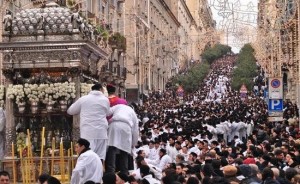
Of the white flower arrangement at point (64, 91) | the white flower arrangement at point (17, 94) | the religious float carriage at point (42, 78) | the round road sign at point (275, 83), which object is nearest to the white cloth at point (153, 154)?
the religious float carriage at point (42, 78)

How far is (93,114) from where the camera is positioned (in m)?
13.8

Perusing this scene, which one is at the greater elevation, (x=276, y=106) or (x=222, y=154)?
(x=276, y=106)

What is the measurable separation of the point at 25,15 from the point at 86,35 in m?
1.35

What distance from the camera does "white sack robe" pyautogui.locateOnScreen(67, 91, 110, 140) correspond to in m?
13.8

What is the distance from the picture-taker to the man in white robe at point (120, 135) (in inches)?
572

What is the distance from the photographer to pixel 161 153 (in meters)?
20.5

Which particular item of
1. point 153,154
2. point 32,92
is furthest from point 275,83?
point 32,92

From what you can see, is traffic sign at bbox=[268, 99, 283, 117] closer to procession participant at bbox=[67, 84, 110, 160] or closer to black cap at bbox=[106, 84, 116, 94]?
black cap at bbox=[106, 84, 116, 94]

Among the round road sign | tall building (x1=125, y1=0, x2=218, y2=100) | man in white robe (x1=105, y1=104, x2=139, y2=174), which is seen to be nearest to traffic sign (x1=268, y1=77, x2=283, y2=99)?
the round road sign

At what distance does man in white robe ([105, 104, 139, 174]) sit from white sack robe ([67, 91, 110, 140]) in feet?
1.73

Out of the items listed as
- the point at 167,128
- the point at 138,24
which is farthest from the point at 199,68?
the point at 167,128

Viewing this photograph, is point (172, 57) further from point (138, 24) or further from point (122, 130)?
point (122, 130)

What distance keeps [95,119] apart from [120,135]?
2.83 feet

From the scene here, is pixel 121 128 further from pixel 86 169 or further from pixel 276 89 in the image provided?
pixel 276 89
